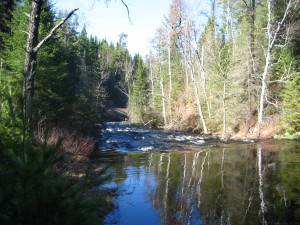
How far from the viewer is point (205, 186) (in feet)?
32.4

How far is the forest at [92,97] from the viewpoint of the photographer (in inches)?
119

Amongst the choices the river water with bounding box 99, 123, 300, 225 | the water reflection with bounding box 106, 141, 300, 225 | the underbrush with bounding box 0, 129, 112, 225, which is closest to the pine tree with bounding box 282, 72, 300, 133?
the river water with bounding box 99, 123, 300, 225

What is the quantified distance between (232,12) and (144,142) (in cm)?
2680

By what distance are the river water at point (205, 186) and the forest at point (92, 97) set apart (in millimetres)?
966

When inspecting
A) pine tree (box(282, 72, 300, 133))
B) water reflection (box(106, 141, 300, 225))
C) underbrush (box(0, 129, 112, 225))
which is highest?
pine tree (box(282, 72, 300, 133))

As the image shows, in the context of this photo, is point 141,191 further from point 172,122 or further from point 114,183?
point 172,122

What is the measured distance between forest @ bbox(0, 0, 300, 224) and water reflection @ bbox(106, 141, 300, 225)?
1.90 metres

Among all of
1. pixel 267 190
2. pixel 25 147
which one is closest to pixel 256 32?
pixel 267 190

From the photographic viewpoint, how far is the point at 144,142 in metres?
21.5

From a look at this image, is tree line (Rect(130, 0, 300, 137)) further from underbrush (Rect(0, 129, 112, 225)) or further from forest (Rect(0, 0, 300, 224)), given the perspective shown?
underbrush (Rect(0, 129, 112, 225))

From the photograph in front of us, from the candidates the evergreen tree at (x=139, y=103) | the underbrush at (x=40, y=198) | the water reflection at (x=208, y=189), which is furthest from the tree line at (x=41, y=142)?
the evergreen tree at (x=139, y=103)

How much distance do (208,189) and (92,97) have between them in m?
17.2

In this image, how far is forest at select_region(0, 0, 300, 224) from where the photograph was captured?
3.02m

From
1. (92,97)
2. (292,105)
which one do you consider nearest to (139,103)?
(92,97)
